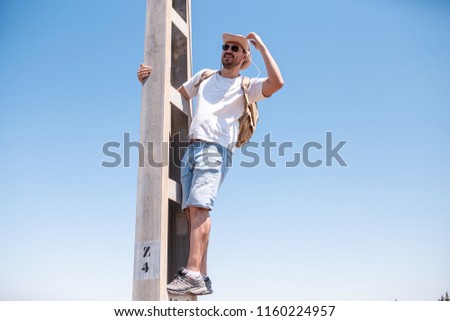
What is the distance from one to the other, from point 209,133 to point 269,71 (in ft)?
2.18

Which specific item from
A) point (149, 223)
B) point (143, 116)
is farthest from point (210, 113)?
point (149, 223)

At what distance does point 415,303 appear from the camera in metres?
3.12

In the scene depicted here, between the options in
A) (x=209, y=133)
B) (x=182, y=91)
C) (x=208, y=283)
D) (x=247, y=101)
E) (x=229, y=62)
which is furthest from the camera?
(x=182, y=91)

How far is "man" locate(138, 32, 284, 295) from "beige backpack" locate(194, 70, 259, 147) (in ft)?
0.11

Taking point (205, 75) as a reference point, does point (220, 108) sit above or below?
below

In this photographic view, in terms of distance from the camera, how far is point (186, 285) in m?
3.20

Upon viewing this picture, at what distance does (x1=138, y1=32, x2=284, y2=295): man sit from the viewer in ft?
10.7

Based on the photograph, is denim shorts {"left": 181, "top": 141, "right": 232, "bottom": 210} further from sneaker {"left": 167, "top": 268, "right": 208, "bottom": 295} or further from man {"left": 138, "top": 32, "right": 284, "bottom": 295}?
sneaker {"left": 167, "top": 268, "right": 208, "bottom": 295}

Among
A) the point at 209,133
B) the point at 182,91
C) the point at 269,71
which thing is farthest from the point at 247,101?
the point at 182,91

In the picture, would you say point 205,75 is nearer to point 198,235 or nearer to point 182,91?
point 182,91

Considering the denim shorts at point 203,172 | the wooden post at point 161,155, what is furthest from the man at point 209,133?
the wooden post at point 161,155

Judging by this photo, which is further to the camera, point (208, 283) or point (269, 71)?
point (269, 71)

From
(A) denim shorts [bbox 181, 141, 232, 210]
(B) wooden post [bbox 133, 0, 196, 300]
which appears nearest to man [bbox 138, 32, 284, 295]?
(A) denim shorts [bbox 181, 141, 232, 210]

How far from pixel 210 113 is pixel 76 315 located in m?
1.74
